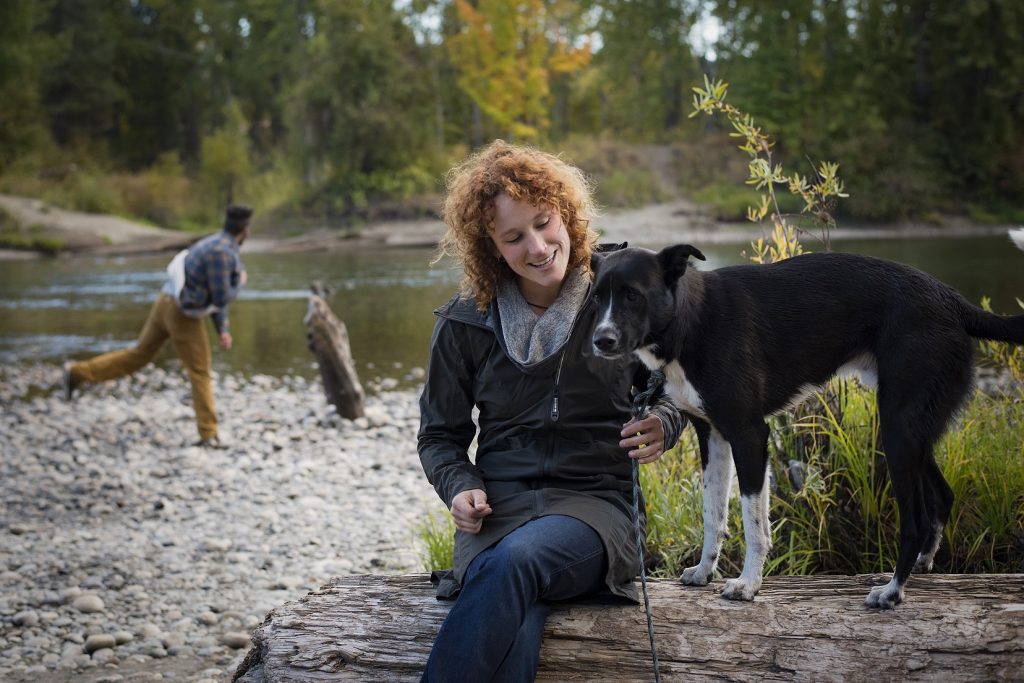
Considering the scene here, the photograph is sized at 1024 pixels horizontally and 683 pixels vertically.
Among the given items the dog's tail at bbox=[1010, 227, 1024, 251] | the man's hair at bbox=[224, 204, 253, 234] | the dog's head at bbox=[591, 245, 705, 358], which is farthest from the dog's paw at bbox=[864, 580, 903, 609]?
the man's hair at bbox=[224, 204, 253, 234]

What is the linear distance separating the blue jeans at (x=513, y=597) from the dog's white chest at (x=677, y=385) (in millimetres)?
517

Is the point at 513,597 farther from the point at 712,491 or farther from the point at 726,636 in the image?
the point at 712,491

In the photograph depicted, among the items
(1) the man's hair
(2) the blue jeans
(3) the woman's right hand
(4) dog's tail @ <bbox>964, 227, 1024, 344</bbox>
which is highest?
(1) the man's hair

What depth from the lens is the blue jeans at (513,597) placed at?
263cm

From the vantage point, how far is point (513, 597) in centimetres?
270

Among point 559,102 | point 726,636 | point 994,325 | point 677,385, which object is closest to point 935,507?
point 994,325

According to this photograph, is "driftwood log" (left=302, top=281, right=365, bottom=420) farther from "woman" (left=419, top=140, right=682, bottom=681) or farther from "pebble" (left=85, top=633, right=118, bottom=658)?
"woman" (left=419, top=140, right=682, bottom=681)

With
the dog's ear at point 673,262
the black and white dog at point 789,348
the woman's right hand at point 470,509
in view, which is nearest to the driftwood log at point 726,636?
the black and white dog at point 789,348

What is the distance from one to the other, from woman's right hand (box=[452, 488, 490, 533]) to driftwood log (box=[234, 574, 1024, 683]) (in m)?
0.37

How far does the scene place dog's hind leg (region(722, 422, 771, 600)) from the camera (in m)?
2.99

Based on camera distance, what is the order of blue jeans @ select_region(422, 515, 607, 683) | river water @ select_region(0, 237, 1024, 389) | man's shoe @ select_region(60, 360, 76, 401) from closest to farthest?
blue jeans @ select_region(422, 515, 607, 683), man's shoe @ select_region(60, 360, 76, 401), river water @ select_region(0, 237, 1024, 389)

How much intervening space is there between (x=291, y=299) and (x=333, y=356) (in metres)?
10.4

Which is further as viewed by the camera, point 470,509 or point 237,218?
point 237,218

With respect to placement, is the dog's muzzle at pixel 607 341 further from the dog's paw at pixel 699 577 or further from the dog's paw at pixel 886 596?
the dog's paw at pixel 886 596
